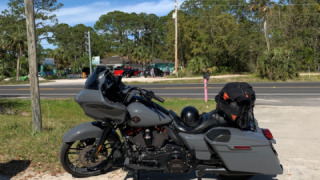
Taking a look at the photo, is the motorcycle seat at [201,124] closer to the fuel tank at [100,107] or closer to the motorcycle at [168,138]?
the motorcycle at [168,138]

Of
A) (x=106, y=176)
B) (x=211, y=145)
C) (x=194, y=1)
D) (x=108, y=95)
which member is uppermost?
(x=194, y=1)

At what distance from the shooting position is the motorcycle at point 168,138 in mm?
3650

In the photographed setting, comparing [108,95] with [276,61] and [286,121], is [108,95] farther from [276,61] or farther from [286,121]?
[276,61]

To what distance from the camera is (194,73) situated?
37.4 m

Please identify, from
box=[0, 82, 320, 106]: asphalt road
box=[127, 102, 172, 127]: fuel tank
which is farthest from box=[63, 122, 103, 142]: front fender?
box=[0, 82, 320, 106]: asphalt road

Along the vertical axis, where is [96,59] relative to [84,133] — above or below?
above

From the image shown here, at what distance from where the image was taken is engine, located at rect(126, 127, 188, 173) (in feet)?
12.4

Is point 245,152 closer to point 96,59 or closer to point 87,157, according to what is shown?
point 87,157

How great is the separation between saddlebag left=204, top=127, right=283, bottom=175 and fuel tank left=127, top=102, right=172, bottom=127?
2.20ft

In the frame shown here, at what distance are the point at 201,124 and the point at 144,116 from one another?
29.3 inches

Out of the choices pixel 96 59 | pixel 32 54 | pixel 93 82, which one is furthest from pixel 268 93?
pixel 96 59

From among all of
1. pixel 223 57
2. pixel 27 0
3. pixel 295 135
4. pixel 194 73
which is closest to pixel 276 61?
pixel 194 73

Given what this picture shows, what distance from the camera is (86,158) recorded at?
4.23 m

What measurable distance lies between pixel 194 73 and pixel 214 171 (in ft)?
112
